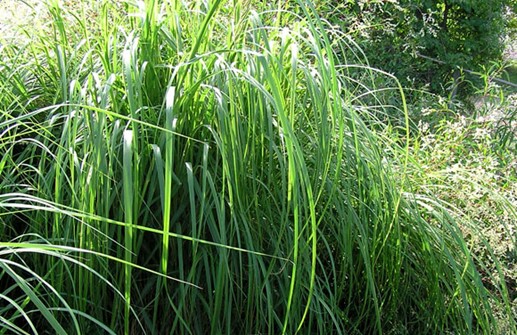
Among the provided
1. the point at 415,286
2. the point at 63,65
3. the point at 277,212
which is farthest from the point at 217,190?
the point at 415,286

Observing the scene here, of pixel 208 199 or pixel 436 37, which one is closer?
pixel 208 199

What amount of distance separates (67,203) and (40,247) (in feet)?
1.96

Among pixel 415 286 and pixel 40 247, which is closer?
pixel 40 247

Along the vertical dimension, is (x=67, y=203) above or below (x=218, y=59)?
below

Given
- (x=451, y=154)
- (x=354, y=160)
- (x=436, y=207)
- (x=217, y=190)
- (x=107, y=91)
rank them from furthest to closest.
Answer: (x=451, y=154), (x=436, y=207), (x=354, y=160), (x=217, y=190), (x=107, y=91)

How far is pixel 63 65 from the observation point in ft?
6.63

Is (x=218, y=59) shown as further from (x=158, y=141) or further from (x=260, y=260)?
(x=260, y=260)

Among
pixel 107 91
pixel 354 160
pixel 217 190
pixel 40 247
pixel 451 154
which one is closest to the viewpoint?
pixel 40 247

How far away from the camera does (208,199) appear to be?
1.90m

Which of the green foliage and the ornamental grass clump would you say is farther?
the green foliage

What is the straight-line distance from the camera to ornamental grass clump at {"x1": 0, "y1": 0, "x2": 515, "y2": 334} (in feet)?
5.78

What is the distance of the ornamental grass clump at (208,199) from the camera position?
1.76 metres

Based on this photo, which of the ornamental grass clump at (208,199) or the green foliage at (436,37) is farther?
the green foliage at (436,37)

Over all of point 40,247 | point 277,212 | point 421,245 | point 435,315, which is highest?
point 40,247
